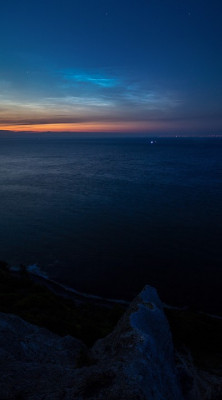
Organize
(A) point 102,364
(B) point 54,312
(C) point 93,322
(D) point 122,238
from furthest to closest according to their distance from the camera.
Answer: (D) point 122,238
(B) point 54,312
(C) point 93,322
(A) point 102,364

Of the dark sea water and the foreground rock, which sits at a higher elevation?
the foreground rock

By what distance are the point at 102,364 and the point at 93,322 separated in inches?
418

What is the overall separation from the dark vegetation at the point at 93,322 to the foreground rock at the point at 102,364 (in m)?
3.31

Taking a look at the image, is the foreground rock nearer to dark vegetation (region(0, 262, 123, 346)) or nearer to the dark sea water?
dark vegetation (region(0, 262, 123, 346))

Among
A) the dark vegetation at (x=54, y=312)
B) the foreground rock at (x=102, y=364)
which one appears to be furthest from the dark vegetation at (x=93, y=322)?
the foreground rock at (x=102, y=364)

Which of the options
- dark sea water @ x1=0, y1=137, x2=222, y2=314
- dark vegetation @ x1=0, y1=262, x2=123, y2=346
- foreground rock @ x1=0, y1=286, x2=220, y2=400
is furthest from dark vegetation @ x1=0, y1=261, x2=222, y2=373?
dark sea water @ x1=0, y1=137, x2=222, y2=314

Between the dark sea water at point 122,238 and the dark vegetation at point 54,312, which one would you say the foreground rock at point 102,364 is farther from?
the dark sea water at point 122,238

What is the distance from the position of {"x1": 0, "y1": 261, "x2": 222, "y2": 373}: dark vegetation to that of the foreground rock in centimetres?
331

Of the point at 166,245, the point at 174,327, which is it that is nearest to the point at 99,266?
the point at 166,245

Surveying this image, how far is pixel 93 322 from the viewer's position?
20.4 m

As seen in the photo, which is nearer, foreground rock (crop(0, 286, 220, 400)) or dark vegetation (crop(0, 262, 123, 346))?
foreground rock (crop(0, 286, 220, 400))

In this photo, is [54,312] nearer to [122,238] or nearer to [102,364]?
[102,364]

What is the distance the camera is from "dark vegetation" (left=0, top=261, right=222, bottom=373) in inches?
686

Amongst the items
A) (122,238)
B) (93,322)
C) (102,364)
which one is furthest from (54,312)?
(122,238)
